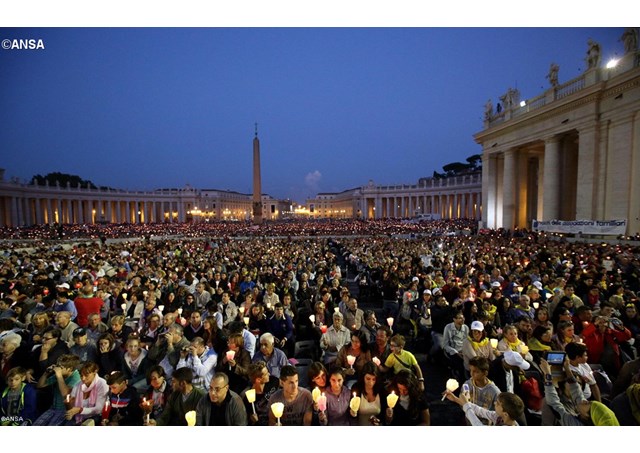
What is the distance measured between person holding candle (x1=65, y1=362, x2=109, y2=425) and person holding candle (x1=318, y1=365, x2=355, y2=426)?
2.74 m

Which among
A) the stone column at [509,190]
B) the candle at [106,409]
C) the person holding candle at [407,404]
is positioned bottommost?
the candle at [106,409]

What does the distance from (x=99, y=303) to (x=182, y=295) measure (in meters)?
1.73

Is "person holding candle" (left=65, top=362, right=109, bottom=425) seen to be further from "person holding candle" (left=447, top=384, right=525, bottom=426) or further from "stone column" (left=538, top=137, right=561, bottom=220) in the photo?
"stone column" (left=538, top=137, right=561, bottom=220)

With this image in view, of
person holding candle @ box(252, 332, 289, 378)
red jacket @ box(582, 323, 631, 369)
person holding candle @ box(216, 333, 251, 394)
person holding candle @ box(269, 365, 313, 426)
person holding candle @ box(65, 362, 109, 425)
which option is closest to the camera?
person holding candle @ box(269, 365, 313, 426)

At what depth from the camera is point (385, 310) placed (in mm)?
10141

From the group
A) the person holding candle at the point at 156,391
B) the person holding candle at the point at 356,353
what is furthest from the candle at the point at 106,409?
the person holding candle at the point at 356,353

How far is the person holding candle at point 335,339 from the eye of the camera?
6.01 m

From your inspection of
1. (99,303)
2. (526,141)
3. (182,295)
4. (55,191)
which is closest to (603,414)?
(182,295)

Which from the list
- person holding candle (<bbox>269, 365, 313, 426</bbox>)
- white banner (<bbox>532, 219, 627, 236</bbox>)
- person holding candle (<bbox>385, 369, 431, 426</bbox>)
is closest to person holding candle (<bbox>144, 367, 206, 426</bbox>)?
person holding candle (<bbox>269, 365, 313, 426</bbox>)

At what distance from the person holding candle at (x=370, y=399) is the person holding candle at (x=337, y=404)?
130mm

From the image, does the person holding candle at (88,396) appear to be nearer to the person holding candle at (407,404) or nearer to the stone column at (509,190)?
the person holding candle at (407,404)

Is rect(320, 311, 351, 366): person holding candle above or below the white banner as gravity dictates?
below

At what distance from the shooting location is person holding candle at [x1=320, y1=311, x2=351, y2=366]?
601cm

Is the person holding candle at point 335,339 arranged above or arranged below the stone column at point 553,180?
below
